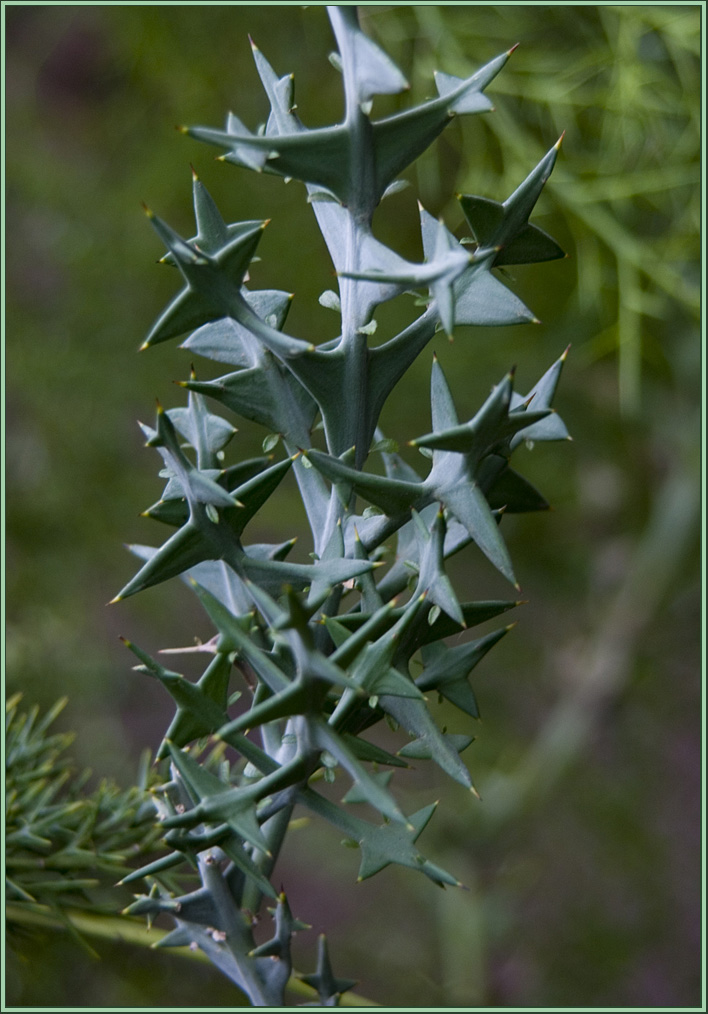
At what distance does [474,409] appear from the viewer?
2.20ft

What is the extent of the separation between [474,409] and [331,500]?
0.53 metres

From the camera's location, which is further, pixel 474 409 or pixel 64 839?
pixel 474 409

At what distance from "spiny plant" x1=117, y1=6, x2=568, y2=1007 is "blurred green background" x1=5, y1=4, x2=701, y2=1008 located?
331 millimetres

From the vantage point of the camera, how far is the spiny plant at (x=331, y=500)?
0.42ft

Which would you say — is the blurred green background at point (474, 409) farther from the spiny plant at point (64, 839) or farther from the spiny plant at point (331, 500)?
the spiny plant at point (331, 500)

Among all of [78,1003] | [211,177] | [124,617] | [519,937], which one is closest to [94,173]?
[211,177]

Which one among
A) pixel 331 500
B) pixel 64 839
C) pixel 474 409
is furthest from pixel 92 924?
pixel 474 409

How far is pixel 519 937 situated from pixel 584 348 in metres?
0.51

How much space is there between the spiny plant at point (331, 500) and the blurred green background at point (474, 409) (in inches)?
13.0

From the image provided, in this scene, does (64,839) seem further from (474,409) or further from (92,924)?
(474,409)

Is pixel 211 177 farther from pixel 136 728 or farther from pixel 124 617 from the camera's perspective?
pixel 136 728

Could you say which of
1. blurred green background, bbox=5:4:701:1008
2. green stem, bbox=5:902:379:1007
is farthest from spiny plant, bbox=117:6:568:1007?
blurred green background, bbox=5:4:701:1008

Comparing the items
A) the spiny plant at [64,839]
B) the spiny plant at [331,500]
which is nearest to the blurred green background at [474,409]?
the spiny plant at [64,839]

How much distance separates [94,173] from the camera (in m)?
0.74
